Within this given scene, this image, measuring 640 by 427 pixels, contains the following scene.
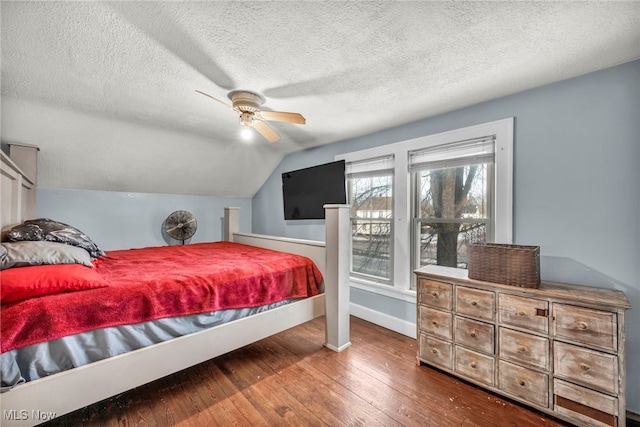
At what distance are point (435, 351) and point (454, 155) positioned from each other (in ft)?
5.46

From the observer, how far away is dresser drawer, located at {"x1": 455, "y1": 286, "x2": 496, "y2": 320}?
1753 mm

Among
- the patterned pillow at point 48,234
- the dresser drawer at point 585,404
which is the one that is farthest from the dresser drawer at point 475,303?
the patterned pillow at point 48,234

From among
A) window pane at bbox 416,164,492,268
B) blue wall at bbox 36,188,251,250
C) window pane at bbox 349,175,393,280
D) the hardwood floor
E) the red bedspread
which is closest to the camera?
the red bedspread

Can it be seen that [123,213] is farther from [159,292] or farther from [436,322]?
[436,322]

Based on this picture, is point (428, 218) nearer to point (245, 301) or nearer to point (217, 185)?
point (245, 301)

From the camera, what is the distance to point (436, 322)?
78.7 inches

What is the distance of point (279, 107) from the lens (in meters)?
2.31

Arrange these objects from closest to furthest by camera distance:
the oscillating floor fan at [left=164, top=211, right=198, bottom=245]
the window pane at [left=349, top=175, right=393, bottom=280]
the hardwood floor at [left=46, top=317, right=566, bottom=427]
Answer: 1. the hardwood floor at [left=46, top=317, right=566, bottom=427]
2. the window pane at [left=349, top=175, right=393, bottom=280]
3. the oscillating floor fan at [left=164, top=211, right=198, bottom=245]

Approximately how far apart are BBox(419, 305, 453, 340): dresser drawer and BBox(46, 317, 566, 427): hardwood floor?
11.9 inches

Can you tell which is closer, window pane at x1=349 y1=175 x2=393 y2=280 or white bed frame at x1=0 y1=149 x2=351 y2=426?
white bed frame at x1=0 y1=149 x2=351 y2=426

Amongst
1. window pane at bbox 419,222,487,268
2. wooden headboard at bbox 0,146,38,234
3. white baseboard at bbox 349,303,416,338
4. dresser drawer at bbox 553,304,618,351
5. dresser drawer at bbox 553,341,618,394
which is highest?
wooden headboard at bbox 0,146,38,234

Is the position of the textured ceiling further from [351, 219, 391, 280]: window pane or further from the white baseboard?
the white baseboard

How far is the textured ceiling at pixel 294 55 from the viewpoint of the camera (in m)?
1.24

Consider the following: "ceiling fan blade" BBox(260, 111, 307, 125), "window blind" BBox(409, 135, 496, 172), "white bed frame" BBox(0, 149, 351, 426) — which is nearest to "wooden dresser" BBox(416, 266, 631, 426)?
"white bed frame" BBox(0, 149, 351, 426)
